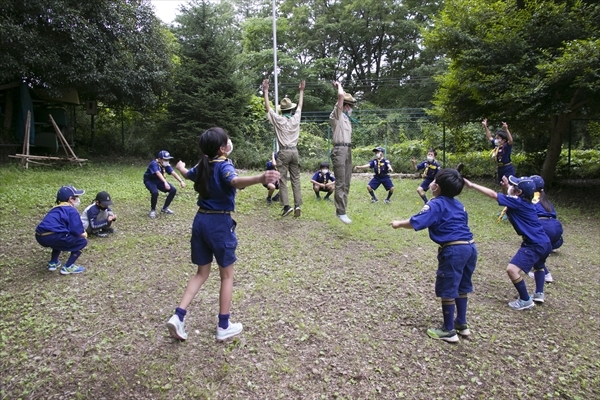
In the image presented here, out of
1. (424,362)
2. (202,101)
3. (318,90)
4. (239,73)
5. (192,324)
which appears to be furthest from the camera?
(318,90)

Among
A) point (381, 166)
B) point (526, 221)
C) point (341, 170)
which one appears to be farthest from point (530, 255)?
point (381, 166)

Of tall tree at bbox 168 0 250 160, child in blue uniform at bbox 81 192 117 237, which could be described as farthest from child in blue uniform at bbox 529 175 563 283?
tall tree at bbox 168 0 250 160

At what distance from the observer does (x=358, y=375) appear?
3143 millimetres

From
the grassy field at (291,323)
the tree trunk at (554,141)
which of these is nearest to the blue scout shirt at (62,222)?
the grassy field at (291,323)

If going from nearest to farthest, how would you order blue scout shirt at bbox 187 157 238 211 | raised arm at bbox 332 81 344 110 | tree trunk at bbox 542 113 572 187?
blue scout shirt at bbox 187 157 238 211 < raised arm at bbox 332 81 344 110 < tree trunk at bbox 542 113 572 187

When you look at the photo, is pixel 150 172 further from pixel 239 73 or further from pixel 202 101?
pixel 239 73

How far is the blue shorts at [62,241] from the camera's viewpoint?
4.81m

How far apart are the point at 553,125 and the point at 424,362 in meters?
11.2

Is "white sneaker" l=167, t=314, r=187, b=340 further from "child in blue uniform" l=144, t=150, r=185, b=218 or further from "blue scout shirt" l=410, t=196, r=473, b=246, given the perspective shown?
"child in blue uniform" l=144, t=150, r=185, b=218

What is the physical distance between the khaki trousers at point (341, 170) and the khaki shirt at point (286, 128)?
1280mm

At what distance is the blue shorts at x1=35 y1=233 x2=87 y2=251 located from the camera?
15.8 ft

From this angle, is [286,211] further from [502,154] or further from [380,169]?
[502,154]

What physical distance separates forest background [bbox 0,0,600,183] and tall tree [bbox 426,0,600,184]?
0.03 metres

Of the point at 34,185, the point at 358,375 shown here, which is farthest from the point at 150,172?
the point at 358,375
